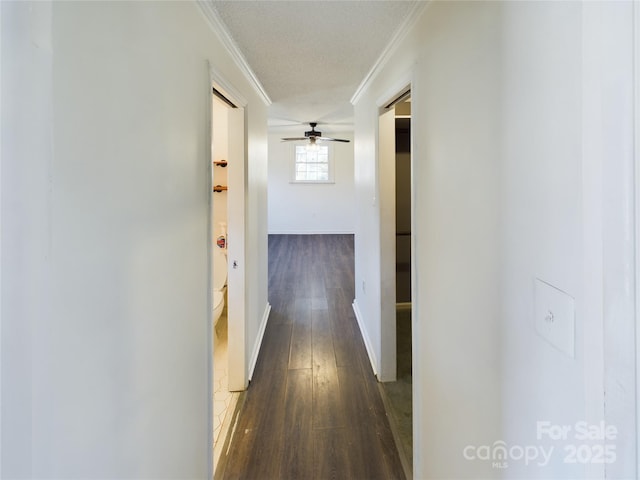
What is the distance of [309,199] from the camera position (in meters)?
7.90

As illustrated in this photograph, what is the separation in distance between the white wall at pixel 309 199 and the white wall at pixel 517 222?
21.1 feet

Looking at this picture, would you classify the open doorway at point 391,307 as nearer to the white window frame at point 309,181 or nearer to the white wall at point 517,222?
the white wall at point 517,222

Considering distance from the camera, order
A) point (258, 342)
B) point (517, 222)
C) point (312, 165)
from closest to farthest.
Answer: point (517, 222) → point (258, 342) → point (312, 165)

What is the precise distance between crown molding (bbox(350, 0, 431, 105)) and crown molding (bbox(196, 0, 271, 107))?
2.86ft

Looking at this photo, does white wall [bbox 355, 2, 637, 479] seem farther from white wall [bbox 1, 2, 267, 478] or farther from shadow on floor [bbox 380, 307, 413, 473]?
white wall [bbox 1, 2, 267, 478]

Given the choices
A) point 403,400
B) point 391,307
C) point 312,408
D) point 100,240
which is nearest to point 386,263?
point 391,307

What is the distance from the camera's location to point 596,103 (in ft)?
1.49

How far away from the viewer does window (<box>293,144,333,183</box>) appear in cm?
765

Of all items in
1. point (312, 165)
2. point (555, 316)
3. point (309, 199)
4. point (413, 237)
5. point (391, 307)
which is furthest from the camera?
point (309, 199)

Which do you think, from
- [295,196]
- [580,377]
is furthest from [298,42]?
[295,196]

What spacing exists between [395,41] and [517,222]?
140cm

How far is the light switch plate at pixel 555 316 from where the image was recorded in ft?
1.76

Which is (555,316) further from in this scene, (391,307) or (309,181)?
(309,181)

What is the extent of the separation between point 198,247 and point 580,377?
4.12ft
